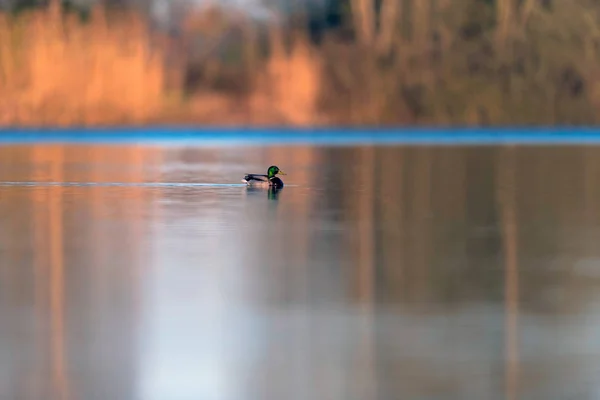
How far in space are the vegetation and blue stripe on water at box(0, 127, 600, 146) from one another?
0.89 ft

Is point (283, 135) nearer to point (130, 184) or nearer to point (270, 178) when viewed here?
point (130, 184)

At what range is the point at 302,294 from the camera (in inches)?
238

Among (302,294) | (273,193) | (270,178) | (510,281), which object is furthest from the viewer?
(270,178)

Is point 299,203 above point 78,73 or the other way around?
the other way around

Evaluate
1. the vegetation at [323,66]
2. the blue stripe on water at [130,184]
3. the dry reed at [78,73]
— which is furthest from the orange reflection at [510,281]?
the dry reed at [78,73]

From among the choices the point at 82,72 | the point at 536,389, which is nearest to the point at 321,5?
the point at 82,72

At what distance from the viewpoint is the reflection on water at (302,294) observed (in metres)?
4.35

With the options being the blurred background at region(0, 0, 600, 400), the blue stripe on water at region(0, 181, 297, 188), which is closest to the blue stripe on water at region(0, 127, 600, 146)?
the blurred background at region(0, 0, 600, 400)

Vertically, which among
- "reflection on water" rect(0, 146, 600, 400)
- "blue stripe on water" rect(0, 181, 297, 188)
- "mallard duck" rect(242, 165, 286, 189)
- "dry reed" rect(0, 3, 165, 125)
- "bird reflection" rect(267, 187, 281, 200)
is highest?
"dry reed" rect(0, 3, 165, 125)

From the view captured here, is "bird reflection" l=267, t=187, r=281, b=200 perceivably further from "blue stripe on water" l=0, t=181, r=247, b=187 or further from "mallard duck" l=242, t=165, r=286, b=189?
"blue stripe on water" l=0, t=181, r=247, b=187

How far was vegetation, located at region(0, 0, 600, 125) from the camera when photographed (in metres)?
26.5

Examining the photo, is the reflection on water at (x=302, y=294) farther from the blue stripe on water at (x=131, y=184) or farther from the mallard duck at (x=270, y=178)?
the blue stripe on water at (x=131, y=184)

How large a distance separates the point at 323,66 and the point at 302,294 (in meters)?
21.5

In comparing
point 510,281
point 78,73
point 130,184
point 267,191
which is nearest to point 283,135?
point 78,73
